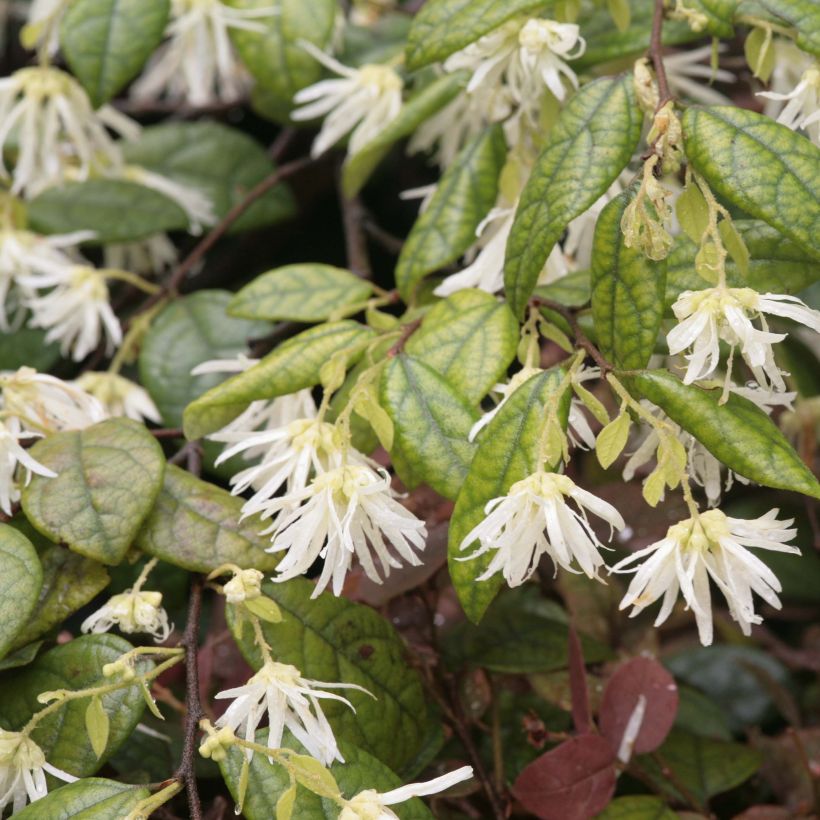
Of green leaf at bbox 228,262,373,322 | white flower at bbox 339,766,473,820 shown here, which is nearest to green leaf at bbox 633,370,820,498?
white flower at bbox 339,766,473,820

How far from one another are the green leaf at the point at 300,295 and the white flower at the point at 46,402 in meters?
0.14

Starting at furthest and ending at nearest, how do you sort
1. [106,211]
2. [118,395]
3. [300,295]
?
[106,211] < [118,395] < [300,295]

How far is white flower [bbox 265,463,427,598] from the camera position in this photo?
0.64 metres

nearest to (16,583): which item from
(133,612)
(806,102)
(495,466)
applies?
(133,612)

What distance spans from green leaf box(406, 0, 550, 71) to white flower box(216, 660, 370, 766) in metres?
0.46

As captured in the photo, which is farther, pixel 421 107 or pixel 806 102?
pixel 421 107

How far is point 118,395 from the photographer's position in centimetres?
101

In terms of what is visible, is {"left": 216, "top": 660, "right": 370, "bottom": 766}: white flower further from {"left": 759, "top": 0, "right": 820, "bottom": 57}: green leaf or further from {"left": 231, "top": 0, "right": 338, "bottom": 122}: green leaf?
{"left": 231, "top": 0, "right": 338, "bottom": 122}: green leaf

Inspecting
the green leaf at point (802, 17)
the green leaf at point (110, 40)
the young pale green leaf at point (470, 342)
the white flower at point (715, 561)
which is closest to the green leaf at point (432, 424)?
the young pale green leaf at point (470, 342)

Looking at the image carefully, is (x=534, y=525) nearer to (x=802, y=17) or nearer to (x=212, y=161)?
(x=802, y=17)

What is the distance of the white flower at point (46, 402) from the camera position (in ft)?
2.71

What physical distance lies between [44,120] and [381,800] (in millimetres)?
808

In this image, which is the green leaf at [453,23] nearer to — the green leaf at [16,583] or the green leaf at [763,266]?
the green leaf at [763,266]

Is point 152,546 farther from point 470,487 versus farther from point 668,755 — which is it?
point 668,755
